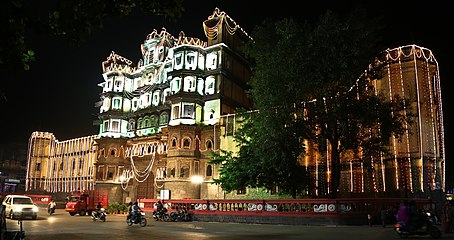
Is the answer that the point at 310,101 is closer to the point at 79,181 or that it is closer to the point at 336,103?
the point at 336,103

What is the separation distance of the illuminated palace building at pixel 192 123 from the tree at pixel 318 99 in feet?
13.9

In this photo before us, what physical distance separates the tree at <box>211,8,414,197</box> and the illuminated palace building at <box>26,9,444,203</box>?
424 centimetres

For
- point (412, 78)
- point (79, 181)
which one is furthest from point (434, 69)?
point (79, 181)

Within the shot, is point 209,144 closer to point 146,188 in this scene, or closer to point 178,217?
point 146,188

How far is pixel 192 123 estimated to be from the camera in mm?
41125

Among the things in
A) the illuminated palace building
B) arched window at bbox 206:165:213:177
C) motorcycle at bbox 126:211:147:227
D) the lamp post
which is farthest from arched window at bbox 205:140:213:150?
motorcycle at bbox 126:211:147:227

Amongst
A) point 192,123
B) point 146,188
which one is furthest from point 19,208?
point 146,188

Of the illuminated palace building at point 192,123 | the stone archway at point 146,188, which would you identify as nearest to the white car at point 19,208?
the illuminated palace building at point 192,123

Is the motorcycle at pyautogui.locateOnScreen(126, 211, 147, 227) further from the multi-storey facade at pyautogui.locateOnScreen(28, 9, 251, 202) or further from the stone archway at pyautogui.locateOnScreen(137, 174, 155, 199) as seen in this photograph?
the stone archway at pyautogui.locateOnScreen(137, 174, 155, 199)

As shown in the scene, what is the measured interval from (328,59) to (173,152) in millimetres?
21955

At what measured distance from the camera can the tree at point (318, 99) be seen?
22844mm

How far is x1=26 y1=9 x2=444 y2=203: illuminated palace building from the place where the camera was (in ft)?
89.6

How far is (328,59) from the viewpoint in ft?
75.3

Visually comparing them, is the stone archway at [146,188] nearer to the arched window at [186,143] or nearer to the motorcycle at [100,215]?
the arched window at [186,143]
